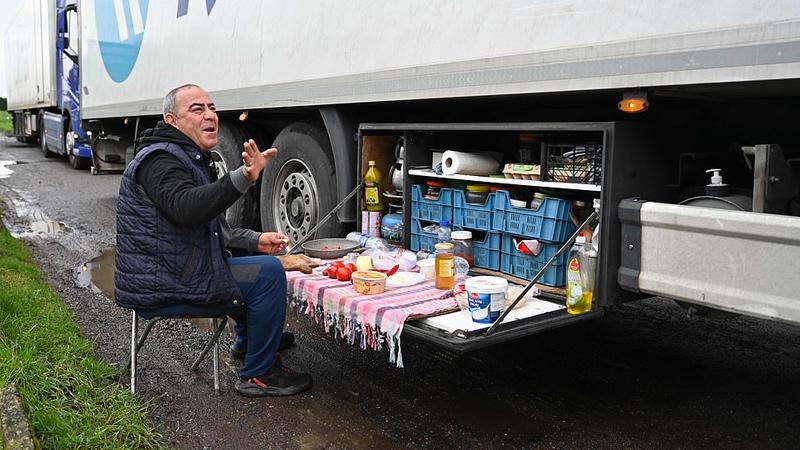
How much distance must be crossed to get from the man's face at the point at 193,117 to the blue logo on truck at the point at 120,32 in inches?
180

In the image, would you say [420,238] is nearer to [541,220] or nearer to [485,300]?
[541,220]

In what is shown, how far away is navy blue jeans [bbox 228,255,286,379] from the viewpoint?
11.3ft

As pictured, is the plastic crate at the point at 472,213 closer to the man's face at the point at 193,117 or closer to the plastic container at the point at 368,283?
the plastic container at the point at 368,283

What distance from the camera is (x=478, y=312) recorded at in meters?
3.14

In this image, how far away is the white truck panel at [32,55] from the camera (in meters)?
14.8

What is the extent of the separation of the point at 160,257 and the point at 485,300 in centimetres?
147

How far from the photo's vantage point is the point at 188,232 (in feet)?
10.6

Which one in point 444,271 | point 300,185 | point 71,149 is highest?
point 71,149

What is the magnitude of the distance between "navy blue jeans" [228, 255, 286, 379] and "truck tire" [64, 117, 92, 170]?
13.7m

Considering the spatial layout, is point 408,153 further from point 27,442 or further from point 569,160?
point 27,442

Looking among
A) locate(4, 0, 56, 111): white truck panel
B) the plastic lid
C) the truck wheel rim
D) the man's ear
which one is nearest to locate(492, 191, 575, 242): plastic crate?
the plastic lid

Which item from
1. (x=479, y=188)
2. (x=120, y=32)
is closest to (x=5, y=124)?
(x=120, y=32)

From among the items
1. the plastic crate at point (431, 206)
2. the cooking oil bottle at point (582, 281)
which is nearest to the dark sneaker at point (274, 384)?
the plastic crate at point (431, 206)

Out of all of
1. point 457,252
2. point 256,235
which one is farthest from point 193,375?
point 457,252
